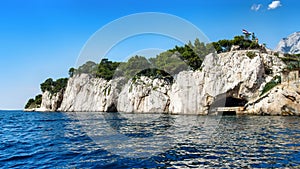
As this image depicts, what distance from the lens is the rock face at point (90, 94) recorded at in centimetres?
9331

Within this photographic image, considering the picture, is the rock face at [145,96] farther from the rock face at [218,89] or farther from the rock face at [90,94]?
the rock face at [90,94]

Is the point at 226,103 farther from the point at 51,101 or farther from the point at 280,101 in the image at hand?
the point at 51,101

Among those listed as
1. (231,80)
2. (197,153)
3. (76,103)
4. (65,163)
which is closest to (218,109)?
(231,80)

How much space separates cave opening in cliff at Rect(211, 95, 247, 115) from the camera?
60.3 m

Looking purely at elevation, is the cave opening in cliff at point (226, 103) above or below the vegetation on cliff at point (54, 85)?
below

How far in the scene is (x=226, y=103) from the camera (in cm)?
6606

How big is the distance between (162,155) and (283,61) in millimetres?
63390

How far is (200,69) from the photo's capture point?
67.3m

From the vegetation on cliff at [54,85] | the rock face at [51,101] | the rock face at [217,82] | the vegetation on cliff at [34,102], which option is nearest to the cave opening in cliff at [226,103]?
the rock face at [217,82]

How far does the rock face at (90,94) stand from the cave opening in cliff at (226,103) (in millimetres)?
41092

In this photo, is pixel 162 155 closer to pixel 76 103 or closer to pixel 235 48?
pixel 235 48

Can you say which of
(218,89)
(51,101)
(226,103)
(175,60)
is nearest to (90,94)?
(51,101)

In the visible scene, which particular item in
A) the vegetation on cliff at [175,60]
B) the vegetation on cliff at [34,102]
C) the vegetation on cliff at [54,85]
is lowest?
the vegetation on cliff at [34,102]

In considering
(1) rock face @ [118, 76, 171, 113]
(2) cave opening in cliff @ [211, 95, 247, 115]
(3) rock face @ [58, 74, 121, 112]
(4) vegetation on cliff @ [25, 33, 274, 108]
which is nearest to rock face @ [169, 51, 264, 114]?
(2) cave opening in cliff @ [211, 95, 247, 115]
